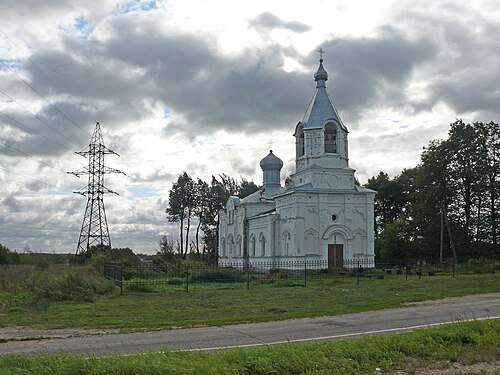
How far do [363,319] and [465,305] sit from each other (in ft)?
14.8

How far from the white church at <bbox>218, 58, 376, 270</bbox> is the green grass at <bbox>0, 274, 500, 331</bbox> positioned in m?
15.3

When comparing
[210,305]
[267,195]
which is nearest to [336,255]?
[267,195]

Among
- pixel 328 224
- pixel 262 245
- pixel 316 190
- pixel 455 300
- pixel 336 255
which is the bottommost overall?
pixel 455 300

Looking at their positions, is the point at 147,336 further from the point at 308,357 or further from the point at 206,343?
the point at 308,357

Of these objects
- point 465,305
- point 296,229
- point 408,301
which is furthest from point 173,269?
point 465,305

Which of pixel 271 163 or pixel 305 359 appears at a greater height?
pixel 271 163

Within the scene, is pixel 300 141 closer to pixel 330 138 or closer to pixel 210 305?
pixel 330 138

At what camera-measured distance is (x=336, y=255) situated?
40.4 metres

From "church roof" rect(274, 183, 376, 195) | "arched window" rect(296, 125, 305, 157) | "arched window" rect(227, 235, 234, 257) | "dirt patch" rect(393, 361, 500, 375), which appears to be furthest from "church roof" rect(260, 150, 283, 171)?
"dirt patch" rect(393, 361, 500, 375)

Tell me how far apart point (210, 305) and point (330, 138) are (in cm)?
2648

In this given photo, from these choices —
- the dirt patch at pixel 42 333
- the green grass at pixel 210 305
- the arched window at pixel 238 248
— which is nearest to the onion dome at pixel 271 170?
the arched window at pixel 238 248

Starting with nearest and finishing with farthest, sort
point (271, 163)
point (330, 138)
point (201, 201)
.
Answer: point (330, 138) < point (271, 163) < point (201, 201)

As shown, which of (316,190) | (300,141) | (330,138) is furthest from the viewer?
(300,141)

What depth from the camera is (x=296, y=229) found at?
131ft
